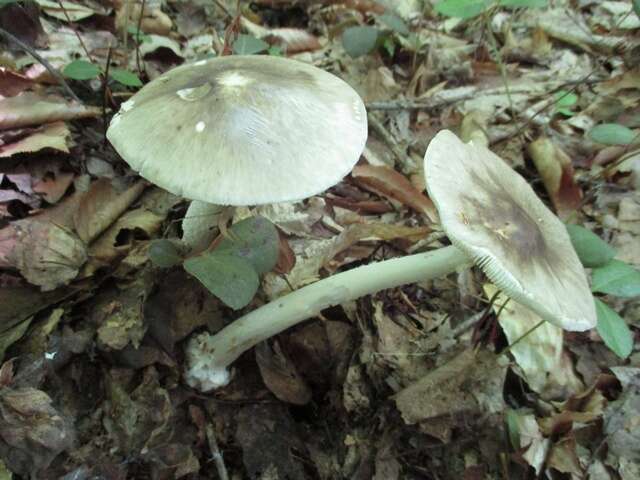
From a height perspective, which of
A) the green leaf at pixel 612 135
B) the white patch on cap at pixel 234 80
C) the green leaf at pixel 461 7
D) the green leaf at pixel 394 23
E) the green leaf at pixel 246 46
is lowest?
the green leaf at pixel 246 46

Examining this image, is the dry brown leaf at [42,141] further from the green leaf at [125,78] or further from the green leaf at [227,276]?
the green leaf at [227,276]

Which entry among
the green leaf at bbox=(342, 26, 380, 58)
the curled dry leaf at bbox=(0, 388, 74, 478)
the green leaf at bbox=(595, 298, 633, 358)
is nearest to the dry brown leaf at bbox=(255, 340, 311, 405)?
the curled dry leaf at bbox=(0, 388, 74, 478)

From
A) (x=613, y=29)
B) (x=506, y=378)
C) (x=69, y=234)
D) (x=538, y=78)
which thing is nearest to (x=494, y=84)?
(x=538, y=78)

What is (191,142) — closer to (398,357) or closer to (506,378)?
(398,357)

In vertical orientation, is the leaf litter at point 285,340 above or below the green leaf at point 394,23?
below

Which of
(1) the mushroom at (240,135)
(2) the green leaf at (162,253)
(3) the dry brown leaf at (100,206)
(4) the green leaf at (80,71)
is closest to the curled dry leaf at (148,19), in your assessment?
(4) the green leaf at (80,71)

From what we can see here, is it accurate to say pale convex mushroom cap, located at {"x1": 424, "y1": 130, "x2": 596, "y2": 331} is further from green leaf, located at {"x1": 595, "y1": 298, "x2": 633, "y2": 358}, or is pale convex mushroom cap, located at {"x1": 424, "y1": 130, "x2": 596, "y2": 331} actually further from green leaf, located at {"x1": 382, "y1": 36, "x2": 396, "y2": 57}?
green leaf, located at {"x1": 382, "y1": 36, "x2": 396, "y2": 57}
